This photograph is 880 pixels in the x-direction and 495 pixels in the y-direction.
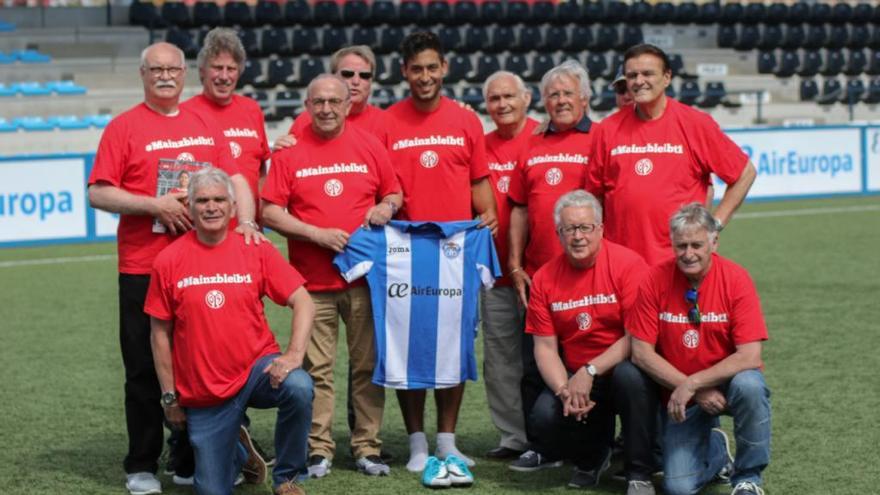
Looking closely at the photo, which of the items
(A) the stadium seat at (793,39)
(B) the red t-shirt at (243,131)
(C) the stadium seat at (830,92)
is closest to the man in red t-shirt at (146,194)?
(B) the red t-shirt at (243,131)

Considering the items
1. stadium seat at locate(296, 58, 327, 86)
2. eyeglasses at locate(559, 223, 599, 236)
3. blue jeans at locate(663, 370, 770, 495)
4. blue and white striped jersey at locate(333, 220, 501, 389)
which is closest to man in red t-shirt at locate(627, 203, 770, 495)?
blue jeans at locate(663, 370, 770, 495)

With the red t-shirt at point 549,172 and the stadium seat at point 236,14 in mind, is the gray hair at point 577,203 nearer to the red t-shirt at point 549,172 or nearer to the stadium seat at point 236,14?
the red t-shirt at point 549,172

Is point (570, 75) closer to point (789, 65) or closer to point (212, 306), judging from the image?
point (212, 306)

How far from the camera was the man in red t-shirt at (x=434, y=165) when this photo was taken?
687 centimetres

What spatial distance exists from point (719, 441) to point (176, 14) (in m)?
21.6

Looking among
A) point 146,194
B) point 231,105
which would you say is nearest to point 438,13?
point 231,105

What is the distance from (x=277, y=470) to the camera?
611cm

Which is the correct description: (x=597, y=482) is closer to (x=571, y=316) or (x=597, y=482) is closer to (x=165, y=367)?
(x=571, y=316)

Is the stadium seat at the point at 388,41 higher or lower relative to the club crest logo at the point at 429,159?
higher

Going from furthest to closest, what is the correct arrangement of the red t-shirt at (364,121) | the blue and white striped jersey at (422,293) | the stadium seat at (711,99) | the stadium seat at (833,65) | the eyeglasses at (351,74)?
the stadium seat at (833,65), the stadium seat at (711,99), the eyeglasses at (351,74), the red t-shirt at (364,121), the blue and white striped jersey at (422,293)

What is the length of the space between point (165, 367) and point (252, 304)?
454 millimetres

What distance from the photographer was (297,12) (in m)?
27.8

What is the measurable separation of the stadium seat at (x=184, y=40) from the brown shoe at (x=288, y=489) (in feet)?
61.8

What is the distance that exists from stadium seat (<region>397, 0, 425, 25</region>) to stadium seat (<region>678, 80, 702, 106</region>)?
5455 mm
